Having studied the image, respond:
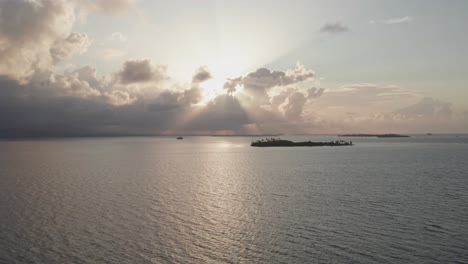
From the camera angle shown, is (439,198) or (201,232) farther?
(439,198)

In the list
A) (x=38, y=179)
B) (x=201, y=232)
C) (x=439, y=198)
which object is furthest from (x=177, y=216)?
(x=38, y=179)

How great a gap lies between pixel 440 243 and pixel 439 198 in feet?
62.5

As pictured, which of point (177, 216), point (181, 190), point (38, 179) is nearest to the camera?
point (177, 216)

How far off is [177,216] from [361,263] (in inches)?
757

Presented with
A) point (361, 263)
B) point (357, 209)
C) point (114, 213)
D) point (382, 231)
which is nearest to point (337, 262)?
point (361, 263)

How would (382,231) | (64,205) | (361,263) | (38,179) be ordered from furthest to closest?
(38,179) < (64,205) < (382,231) < (361,263)

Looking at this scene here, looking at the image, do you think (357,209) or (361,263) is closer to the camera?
(361,263)

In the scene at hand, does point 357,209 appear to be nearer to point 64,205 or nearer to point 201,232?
point 201,232

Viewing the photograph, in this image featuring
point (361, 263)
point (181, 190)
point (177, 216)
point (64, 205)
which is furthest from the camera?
point (181, 190)

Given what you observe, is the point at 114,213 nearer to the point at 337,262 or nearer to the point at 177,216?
the point at 177,216

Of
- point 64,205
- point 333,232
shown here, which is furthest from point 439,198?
point 64,205

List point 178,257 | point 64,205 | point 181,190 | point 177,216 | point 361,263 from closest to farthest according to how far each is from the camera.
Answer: point 361,263 < point 178,257 < point 177,216 < point 64,205 < point 181,190

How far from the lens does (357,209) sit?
3697 centimetres

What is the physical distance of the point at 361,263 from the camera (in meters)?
22.0
